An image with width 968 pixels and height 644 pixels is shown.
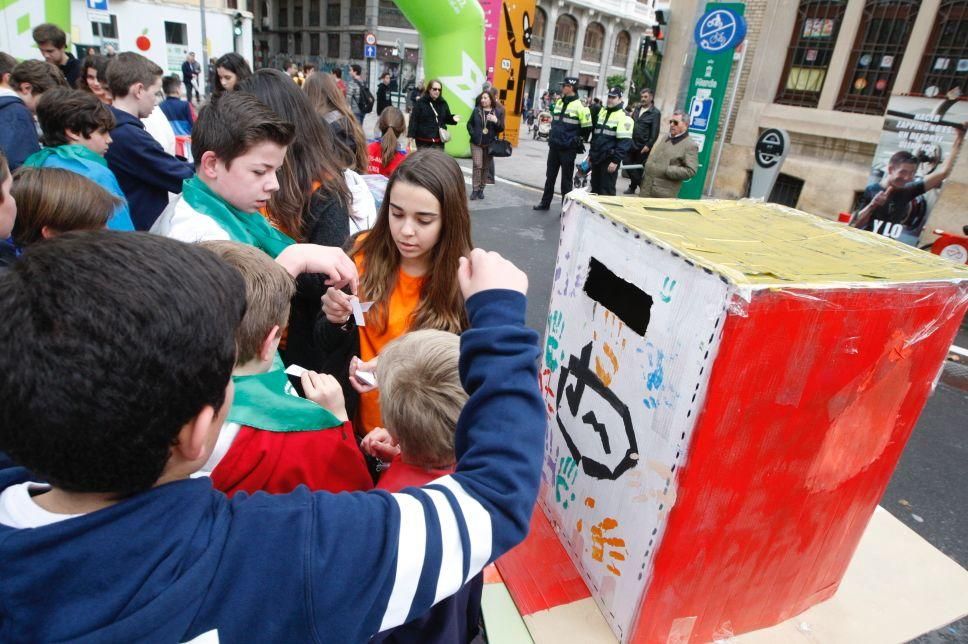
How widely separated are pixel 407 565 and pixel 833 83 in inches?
379

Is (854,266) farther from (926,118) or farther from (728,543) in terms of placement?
(926,118)

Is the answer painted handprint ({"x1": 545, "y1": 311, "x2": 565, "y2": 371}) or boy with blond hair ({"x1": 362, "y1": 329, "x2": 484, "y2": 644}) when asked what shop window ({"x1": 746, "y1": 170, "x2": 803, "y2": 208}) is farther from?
boy with blond hair ({"x1": 362, "y1": 329, "x2": 484, "y2": 644})

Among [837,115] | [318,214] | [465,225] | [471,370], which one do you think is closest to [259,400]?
[471,370]

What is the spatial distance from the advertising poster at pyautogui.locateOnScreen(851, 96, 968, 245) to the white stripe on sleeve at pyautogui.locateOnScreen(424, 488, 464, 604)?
22.4ft

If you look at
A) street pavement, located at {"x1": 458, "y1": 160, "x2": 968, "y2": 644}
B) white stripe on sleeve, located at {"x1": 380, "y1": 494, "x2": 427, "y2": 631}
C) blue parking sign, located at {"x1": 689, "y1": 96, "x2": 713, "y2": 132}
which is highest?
blue parking sign, located at {"x1": 689, "y1": 96, "x2": 713, "y2": 132}

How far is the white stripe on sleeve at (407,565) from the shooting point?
657mm

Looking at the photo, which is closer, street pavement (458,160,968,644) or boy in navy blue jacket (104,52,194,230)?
street pavement (458,160,968,644)

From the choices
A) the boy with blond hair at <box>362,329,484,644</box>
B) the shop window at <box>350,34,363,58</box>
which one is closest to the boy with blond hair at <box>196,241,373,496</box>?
the boy with blond hair at <box>362,329,484,644</box>

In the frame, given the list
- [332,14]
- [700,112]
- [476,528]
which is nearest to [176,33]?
[332,14]

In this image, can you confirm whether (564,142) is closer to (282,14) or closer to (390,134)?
(390,134)

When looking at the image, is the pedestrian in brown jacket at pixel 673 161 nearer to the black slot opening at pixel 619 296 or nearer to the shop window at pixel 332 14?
the black slot opening at pixel 619 296

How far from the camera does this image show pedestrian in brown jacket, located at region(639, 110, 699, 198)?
6.05 meters

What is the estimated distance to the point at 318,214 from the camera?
6.98 ft

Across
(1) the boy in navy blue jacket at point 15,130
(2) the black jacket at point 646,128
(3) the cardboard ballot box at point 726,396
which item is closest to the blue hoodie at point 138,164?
(1) the boy in navy blue jacket at point 15,130
